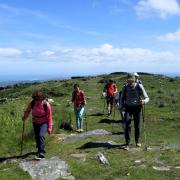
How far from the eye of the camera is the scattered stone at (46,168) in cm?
1368

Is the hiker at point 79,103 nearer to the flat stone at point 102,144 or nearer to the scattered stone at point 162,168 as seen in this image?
the flat stone at point 102,144

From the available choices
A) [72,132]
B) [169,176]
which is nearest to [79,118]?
[72,132]

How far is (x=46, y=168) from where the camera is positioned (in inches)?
555

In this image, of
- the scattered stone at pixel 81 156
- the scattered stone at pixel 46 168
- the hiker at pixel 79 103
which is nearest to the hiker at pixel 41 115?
the scattered stone at pixel 46 168

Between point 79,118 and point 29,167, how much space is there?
9656mm

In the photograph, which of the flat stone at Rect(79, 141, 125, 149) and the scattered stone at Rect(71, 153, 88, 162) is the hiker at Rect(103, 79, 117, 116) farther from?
the scattered stone at Rect(71, 153, 88, 162)

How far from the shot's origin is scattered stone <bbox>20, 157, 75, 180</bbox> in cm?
1368

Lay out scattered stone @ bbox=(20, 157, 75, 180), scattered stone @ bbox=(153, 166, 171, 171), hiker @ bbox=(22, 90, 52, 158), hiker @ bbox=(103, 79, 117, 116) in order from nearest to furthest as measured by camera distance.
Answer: scattered stone @ bbox=(20, 157, 75, 180), scattered stone @ bbox=(153, 166, 171, 171), hiker @ bbox=(22, 90, 52, 158), hiker @ bbox=(103, 79, 117, 116)

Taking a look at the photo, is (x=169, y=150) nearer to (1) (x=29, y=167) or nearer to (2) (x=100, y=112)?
(1) (x=29, y=167)

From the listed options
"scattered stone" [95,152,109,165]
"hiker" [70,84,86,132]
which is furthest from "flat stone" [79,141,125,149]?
"hiker" [70,84,86,132]

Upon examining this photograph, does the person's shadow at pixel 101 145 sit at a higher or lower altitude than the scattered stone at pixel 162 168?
higher

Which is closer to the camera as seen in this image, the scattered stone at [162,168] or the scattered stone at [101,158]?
the scattered stone at [162,168]

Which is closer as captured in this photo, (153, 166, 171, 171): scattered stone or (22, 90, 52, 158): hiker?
(153, 166, 171, 171): scattered stone

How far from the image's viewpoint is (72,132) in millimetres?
23594
